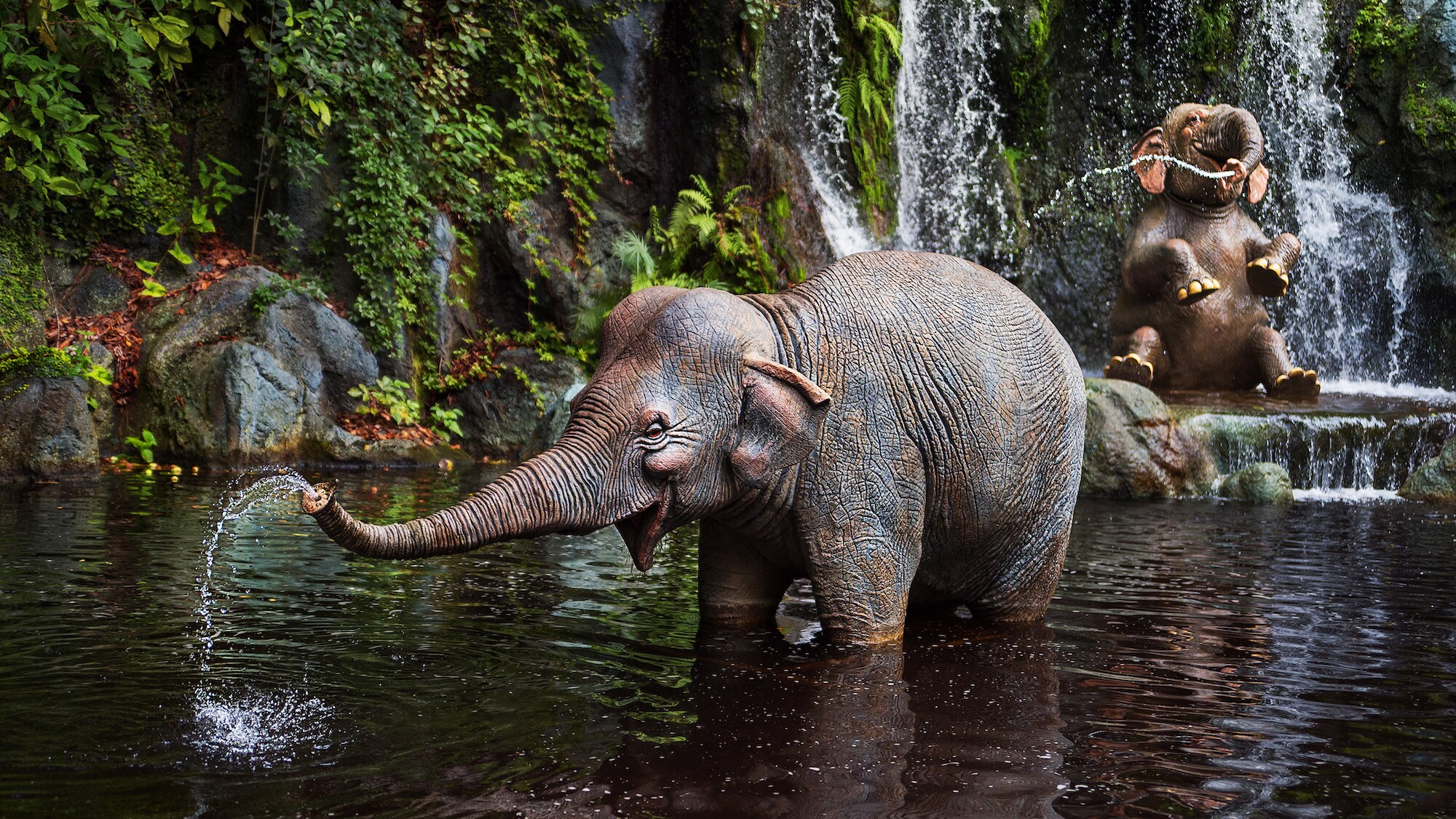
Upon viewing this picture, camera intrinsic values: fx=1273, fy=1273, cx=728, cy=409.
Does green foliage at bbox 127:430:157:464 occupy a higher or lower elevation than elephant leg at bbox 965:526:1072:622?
higher

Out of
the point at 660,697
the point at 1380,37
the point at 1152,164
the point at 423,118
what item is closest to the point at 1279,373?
the point at 1152,164

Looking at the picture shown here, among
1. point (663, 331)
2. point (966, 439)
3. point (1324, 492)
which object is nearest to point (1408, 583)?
point (966, 439)

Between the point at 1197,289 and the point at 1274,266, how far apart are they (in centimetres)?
93

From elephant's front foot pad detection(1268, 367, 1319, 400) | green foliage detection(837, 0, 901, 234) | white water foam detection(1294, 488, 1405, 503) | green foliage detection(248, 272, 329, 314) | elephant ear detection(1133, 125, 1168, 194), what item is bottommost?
white water foam detection(1294, 488, 1405, 503)

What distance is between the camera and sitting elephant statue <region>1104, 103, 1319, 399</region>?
13.1 metres

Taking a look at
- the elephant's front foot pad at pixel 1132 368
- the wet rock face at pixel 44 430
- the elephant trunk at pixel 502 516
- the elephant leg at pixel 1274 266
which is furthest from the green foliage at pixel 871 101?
the elephant trunk at pixel 502 516

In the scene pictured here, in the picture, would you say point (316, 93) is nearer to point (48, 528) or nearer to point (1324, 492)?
point (48, 528)

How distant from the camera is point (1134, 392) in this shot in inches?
476

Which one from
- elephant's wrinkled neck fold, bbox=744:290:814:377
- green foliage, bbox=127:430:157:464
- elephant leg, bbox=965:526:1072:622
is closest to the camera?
elephant's wrinkled neck fold, bbox=744:290:814:377

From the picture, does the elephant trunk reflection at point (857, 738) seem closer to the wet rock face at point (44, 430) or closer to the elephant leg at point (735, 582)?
the elephant leg at point (735, 582)

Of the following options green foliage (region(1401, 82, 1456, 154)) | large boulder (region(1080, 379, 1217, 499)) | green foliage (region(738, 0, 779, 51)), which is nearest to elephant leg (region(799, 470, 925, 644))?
large boulder (region(1080, 379, 1217, 499))

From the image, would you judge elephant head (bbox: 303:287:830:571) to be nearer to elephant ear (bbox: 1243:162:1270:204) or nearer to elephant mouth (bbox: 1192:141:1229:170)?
elephant ear (bbox: 1243:162:1270:204)

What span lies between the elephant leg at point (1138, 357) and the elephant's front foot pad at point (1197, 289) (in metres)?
0.71

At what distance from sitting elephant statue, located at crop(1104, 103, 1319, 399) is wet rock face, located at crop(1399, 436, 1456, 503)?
6.09ft
